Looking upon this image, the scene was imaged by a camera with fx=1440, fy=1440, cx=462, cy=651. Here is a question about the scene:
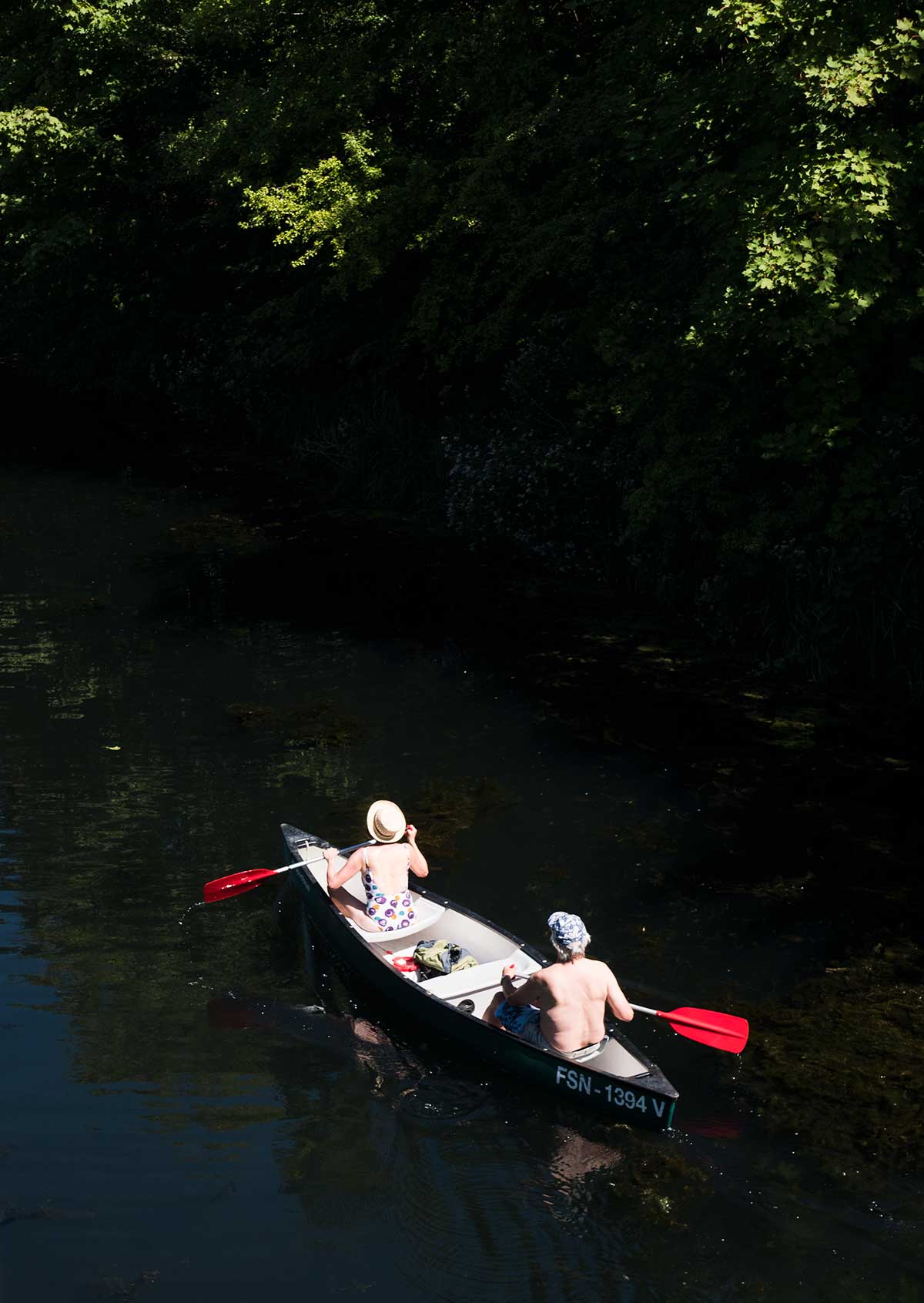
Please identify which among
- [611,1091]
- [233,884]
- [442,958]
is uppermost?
[233,884]

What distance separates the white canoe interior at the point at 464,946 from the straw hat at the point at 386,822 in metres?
0.57

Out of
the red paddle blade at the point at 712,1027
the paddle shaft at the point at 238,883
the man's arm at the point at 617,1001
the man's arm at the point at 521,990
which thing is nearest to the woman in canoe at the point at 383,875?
the paddle shaft at the point at 238,883

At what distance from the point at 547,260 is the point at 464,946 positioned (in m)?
12.0

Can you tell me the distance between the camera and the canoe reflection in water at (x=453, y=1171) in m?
7.92

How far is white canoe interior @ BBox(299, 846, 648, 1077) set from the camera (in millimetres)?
10375

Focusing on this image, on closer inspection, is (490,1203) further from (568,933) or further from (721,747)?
(721,747)

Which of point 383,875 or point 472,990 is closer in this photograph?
point 472,990

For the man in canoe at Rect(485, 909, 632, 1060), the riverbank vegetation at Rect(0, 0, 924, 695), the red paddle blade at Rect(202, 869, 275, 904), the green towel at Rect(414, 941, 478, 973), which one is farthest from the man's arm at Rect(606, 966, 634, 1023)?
the riverbank vegetation at Rect(0, 0, 924, 695)

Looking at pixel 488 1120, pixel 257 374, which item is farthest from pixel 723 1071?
pixel 257 374

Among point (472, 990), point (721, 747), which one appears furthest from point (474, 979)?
point (721, 747)

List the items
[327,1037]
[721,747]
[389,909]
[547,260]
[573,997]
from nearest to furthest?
[573,997] < [327,1037] < [389,909] < [721,747] < [547,260]

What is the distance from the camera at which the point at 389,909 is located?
37.2ft

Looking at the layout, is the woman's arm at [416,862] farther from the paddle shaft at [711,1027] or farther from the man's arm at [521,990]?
the paddle shaft at [711,1027]

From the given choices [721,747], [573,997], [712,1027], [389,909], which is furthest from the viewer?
[721,747]
